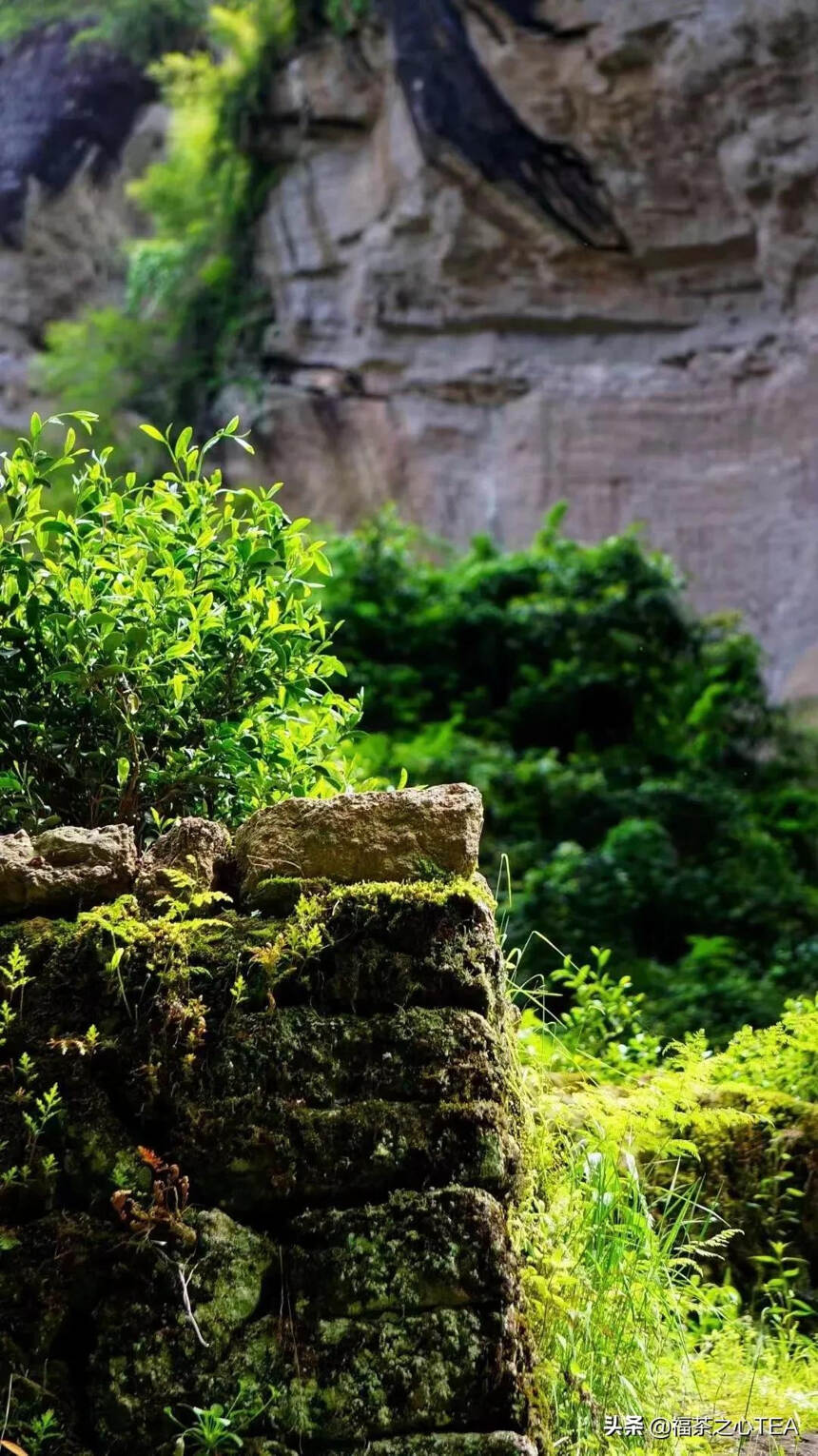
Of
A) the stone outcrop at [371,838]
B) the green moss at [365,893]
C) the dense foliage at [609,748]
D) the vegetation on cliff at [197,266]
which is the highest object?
the stone outcrop at [371,838]

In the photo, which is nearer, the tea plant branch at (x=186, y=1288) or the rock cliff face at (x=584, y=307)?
the tea plant branch at (x=186, y=1288)

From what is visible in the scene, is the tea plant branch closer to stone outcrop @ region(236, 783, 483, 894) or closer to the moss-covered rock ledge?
the moss-covered rock ledge

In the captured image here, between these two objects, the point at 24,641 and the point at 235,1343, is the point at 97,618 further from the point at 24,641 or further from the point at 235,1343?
the point at 235,1343

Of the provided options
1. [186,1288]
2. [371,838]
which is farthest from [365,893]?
[186,1288]

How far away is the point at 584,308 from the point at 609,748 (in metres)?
5.77

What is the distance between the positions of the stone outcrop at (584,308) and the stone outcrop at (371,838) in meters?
11.0

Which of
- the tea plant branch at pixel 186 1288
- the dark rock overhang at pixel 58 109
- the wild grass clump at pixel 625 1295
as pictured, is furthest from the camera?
the dark rock overhang at pixel 58 109

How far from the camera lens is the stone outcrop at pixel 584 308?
13.0 metres

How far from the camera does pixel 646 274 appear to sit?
46.6 ft

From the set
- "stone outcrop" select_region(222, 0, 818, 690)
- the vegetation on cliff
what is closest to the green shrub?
"stone outcrop" select_region(222, 0, 818, 690)

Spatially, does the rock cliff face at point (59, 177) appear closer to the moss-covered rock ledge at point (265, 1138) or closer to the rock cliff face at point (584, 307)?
the rock cliff face at point (584, 307)

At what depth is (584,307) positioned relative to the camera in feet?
47.4

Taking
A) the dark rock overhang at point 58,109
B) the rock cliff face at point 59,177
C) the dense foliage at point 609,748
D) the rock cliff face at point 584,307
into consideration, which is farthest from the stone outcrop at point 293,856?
the dark rock overhang at point 58,109

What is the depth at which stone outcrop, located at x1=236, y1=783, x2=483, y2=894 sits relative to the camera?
93.5 inches
